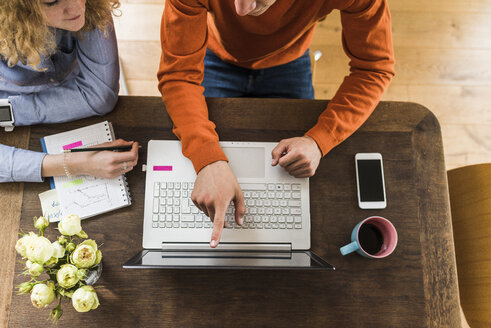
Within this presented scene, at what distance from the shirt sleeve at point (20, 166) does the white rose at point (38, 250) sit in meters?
0.29

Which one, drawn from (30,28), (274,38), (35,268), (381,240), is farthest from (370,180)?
(30,28)

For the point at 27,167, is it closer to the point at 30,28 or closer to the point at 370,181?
the point at 30,28

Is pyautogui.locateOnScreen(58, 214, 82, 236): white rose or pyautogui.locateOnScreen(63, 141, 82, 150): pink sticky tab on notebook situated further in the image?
pyautogui.locateOnScreen(63, 141, 82, 150): pink sticky tab on notebook

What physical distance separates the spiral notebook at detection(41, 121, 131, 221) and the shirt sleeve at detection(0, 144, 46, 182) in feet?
0.16

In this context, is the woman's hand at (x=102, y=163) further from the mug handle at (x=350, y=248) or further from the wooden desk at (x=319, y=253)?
the mug handle at (x=350, y=248)

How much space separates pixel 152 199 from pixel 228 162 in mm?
232

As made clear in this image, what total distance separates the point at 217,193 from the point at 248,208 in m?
0.12

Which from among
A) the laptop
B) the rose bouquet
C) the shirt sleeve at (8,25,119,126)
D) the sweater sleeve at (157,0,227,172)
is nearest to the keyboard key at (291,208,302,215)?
the laptop

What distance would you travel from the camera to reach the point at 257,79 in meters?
1.24

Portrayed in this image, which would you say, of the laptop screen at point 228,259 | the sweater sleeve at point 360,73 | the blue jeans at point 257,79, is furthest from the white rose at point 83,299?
the blue jeans at point 257,79

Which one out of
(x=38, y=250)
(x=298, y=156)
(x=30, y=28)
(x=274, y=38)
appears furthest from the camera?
(x=274, y=38)

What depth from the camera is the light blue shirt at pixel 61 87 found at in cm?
92

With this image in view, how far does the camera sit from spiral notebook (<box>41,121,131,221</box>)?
2.99 feet

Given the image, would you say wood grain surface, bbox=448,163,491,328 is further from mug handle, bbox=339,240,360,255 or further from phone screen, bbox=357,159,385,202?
mug handle, bbox=339,240,360,255
